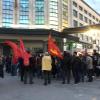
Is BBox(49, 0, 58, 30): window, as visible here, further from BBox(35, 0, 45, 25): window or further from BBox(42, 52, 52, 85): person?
BBox(42, 52, 52, 85): person

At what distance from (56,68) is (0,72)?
4406mm

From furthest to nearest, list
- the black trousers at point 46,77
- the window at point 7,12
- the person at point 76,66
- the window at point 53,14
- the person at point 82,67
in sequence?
the window at point 53,14
the window at point 7,12
the person at point 82,67
the person at point 76,66
the black trousers at point 46,77

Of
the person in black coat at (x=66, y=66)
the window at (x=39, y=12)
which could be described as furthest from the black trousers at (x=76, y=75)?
the window at (x=39, y=12)

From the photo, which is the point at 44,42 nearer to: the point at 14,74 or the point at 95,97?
the point at 14,74

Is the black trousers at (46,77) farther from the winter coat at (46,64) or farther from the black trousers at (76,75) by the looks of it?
the black trousers at (76,75)

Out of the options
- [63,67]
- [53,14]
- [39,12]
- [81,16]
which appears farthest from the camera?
[81,16]

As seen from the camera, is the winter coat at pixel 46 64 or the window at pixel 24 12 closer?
the winter coat at pixel 46 64

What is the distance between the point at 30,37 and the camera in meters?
60.5

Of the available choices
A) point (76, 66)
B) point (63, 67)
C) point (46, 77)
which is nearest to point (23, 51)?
point (46, 77)

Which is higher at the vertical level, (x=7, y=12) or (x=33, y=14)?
(x=7, y=12)

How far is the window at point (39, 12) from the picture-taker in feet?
206

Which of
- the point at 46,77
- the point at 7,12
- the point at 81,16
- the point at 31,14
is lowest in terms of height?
the point at 46,77

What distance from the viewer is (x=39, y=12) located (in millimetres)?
63406

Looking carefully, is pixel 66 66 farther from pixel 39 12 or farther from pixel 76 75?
pixel 39 12
